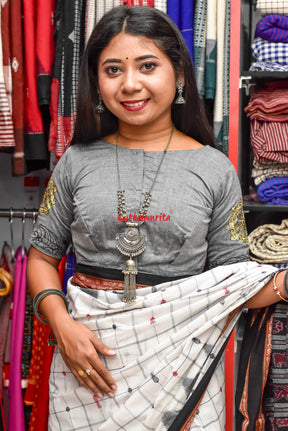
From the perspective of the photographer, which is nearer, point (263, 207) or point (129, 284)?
point (129, 284)

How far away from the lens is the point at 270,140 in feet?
6.27

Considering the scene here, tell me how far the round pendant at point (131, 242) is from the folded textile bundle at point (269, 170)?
2.87ft

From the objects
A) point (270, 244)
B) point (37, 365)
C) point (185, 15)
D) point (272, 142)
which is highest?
point (185, 15)

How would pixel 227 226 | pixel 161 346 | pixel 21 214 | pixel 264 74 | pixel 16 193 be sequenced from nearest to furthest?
pixel 161 346, pixel 227 226, pixel 264 74, pixel 21 214, pixel 16 193

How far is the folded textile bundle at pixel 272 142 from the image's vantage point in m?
1.90

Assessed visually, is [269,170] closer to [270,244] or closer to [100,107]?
[270,244]

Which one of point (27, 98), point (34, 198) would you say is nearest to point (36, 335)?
point (34, 198)

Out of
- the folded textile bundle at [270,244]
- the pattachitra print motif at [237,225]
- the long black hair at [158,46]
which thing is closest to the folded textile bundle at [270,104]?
the folded textile bundle at [270,244]

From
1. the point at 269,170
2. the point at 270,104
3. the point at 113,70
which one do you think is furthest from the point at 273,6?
the point at 113,70

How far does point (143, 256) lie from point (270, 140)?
2.89 ft

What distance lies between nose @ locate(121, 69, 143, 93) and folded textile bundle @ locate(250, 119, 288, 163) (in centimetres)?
83

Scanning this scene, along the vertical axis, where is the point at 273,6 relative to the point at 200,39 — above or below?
above

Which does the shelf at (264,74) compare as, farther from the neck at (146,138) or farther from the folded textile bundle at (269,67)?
the neck at (146,138)

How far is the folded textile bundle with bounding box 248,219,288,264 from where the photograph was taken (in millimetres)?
1930
